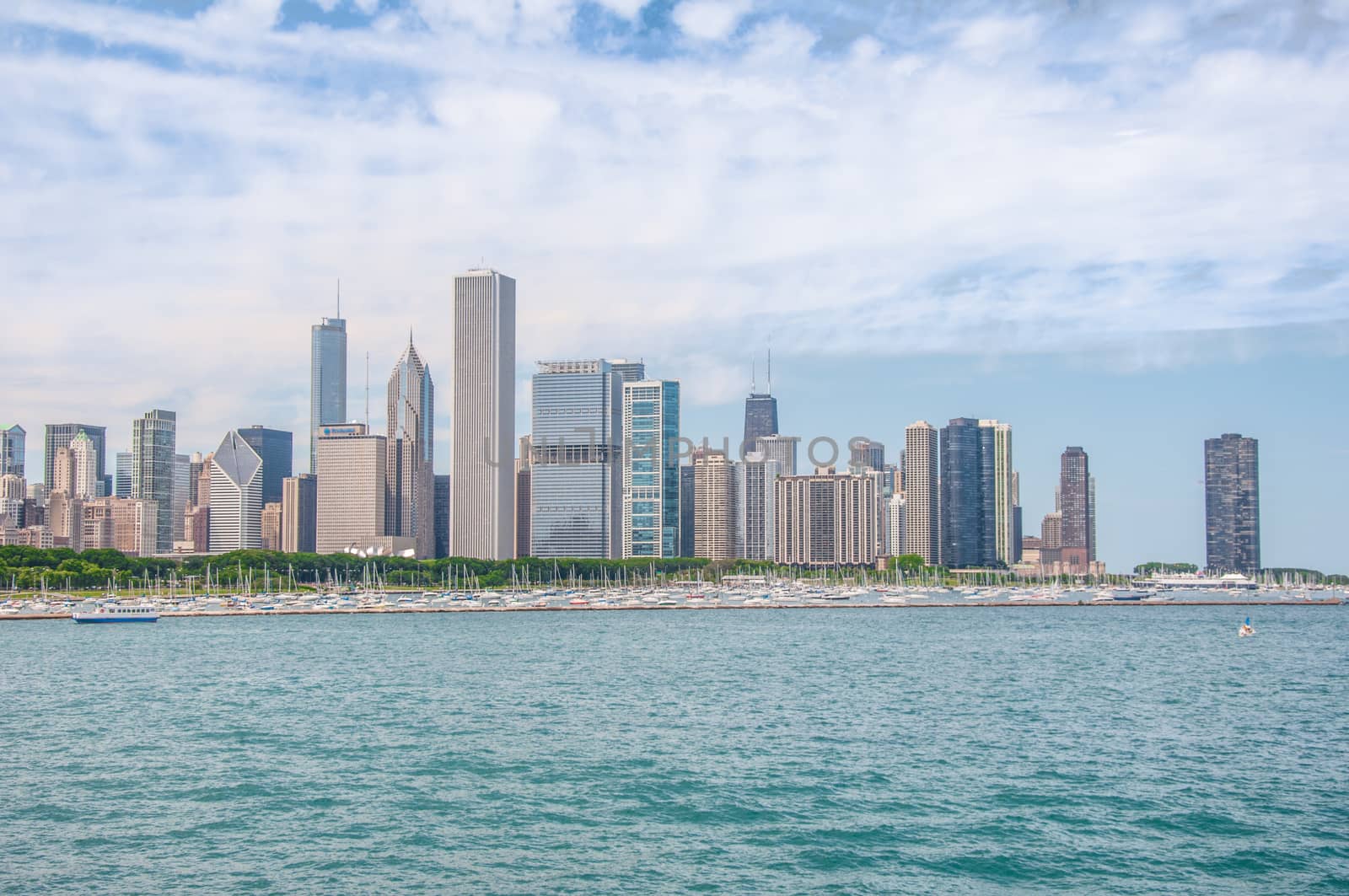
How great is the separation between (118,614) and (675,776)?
12721 cm

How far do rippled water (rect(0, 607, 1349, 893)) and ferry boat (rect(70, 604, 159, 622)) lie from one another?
58761mm

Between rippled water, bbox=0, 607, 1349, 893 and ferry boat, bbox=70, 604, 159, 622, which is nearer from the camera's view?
rippled water, bbox=0, 607, 1349, 893

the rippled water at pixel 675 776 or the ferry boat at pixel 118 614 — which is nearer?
the rippled water at pixel 675 776

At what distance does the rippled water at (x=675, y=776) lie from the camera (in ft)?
115

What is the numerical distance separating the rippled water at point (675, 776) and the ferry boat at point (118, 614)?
58.8m

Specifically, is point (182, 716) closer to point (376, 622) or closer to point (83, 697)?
point (83, 697)

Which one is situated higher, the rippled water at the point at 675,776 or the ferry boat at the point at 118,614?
the rippled water at the point at 675,776

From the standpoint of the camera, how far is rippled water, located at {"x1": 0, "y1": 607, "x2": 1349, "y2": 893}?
115ft

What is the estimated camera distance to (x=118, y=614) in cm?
15388

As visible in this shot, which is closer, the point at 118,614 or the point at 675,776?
the point at 675,776

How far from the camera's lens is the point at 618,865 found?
116 feet

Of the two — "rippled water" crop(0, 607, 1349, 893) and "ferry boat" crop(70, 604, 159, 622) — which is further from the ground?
"rippled water" crop(0, 607, 1349, 893)

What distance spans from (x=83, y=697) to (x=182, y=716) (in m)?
12.8

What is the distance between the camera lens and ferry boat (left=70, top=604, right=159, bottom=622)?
14850 centimetres
